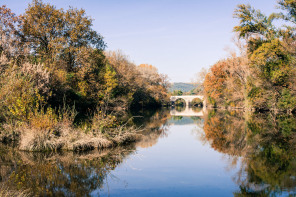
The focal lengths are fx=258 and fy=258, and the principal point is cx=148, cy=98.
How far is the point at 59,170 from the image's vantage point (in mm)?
7977

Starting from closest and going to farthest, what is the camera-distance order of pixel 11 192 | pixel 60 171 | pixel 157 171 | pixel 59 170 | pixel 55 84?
pixel 11 192, pixel 60 171, pixel 59 170, pixel 157 171, pixel 55 84

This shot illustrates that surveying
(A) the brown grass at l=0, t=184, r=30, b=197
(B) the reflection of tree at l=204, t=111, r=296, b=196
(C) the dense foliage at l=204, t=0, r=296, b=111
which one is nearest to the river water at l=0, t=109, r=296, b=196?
(B) the reflection of tree at l=204, t=111, r=296, b=196

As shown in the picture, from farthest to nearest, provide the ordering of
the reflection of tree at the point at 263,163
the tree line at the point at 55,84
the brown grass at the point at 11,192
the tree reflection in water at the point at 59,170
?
the tree line at the point at 55,84 < the reflection of tree at the point at 263,163 < the tree reflection in water at the point at 59,170 < the brown grass at the point at 11,192

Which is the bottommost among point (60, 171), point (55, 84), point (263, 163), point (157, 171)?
point (157, 171)

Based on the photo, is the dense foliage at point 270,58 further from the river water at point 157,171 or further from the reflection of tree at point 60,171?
the reflection of tree at point 60,171

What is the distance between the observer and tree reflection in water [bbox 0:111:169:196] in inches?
255

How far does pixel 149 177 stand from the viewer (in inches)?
310

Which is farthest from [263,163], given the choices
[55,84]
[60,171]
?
[55,84]

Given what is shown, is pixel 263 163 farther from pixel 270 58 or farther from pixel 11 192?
pixel 270 58

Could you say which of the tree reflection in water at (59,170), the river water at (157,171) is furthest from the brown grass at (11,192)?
the river water at (157,171)

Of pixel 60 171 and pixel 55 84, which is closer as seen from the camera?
pixel 60 171

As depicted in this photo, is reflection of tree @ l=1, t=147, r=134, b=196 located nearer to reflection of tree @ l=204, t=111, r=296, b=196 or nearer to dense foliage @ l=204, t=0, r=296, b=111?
reflection of tree @ l=204, t=111, r=296, b=196

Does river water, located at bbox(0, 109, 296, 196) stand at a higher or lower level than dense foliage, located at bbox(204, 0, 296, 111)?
lower

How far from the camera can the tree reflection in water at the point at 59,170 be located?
6465mm
